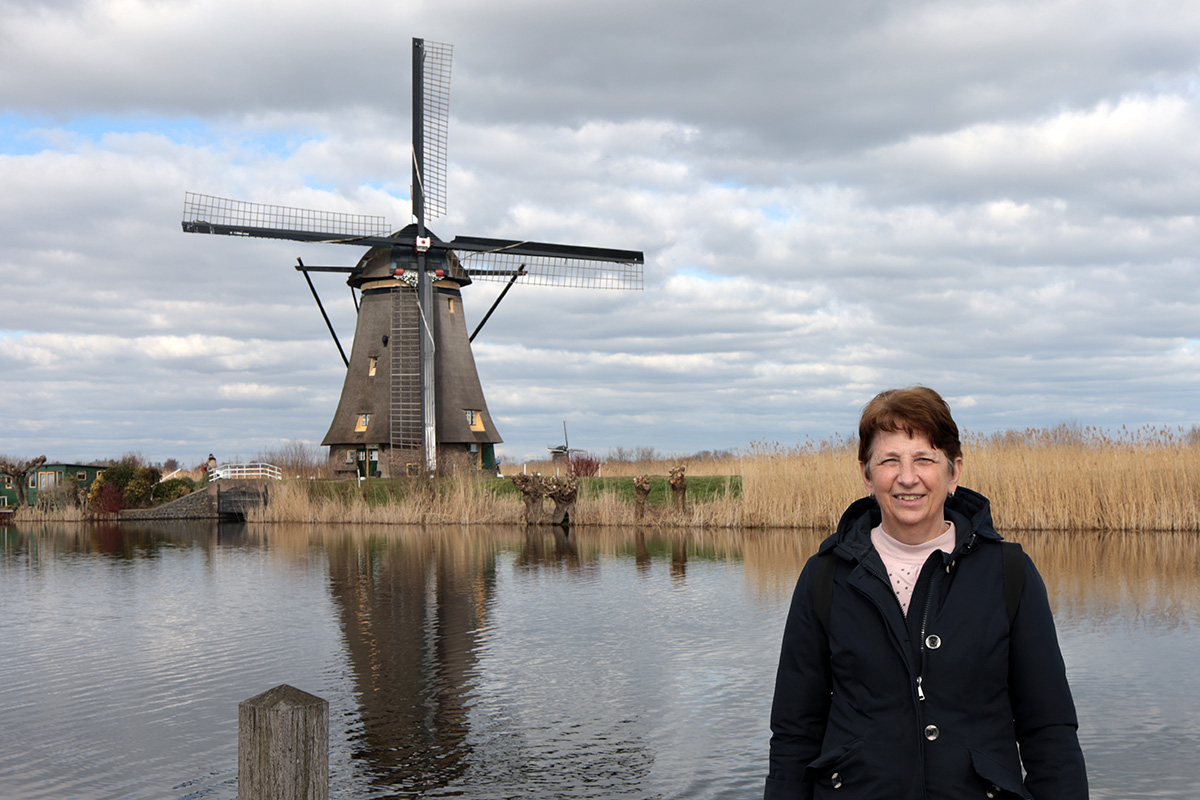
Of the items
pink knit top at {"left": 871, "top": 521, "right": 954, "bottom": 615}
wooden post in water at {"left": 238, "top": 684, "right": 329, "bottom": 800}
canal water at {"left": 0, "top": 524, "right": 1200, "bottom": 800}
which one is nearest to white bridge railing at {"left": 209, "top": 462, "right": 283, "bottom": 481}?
canal water at {"left": 0, "top": 524, "right": 1200, "bottom": 800}

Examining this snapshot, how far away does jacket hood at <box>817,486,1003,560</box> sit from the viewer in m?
2.03

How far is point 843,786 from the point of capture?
6.70 feet

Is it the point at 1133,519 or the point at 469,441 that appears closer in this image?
the point at 1133,519

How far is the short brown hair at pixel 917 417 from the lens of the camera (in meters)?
2.11

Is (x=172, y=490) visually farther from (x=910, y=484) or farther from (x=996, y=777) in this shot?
(x=996, y=777)

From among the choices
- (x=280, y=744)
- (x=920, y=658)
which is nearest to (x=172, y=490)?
(x=280, y=744)

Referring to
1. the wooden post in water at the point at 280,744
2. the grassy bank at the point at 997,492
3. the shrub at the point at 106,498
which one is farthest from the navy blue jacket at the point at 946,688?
the shrub at the point at 106,498

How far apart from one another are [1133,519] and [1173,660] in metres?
9.16

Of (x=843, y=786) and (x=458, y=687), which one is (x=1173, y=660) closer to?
(x=458, y=687)

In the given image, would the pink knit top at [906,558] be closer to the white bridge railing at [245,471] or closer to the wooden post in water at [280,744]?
the wooden post in water at [280,744]

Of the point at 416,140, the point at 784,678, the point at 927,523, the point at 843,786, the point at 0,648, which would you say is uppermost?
the point at 416,140

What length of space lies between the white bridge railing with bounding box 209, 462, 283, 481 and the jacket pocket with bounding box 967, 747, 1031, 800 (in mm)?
28142

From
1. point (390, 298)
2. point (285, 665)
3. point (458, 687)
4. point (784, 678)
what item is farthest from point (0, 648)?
point (390, 298)

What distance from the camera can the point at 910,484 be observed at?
2.06 meters
